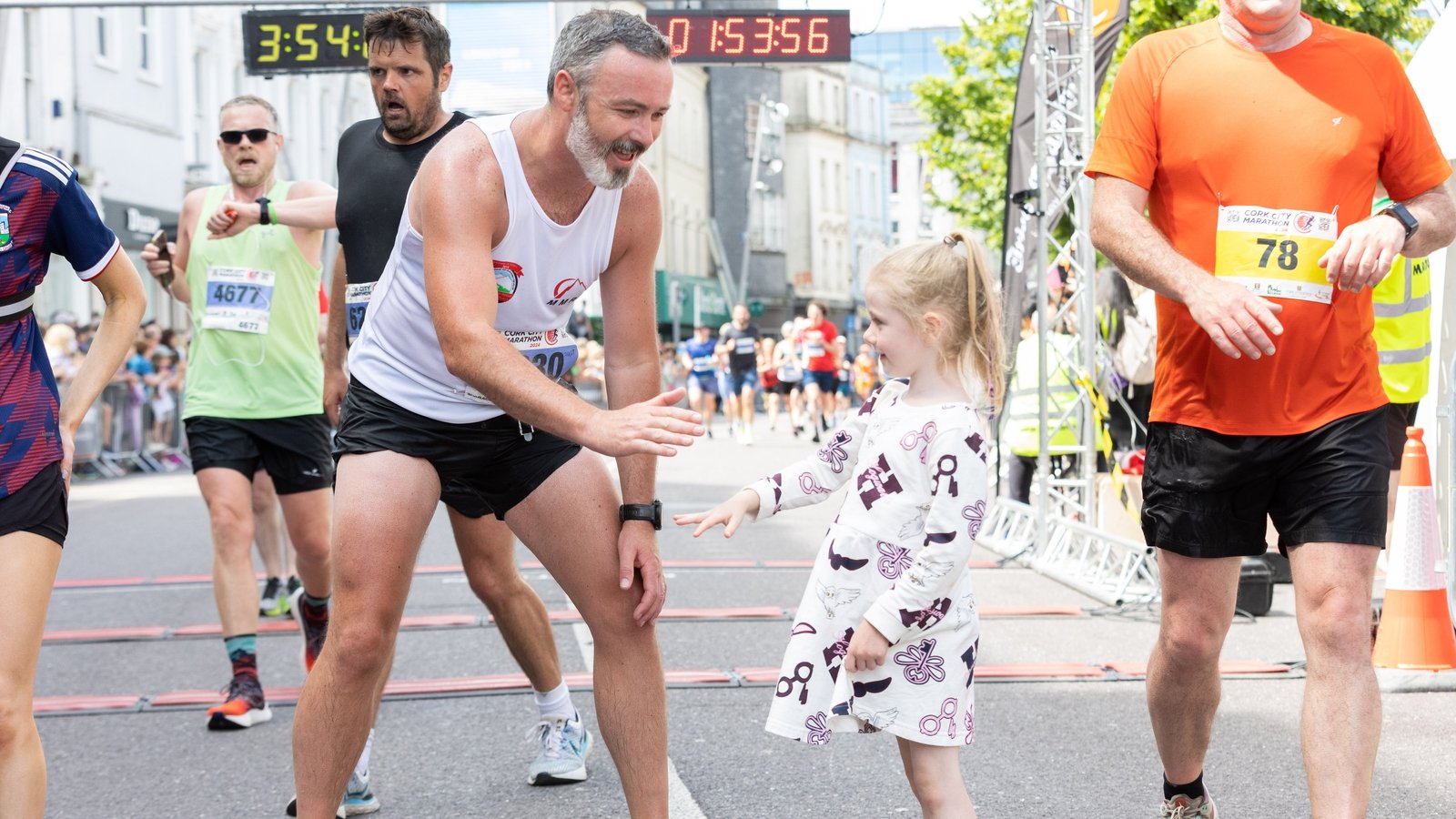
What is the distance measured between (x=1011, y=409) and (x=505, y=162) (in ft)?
26.1

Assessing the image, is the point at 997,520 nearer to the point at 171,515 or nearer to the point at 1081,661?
the point at 1081,661

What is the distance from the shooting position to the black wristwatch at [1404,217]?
3811 mm

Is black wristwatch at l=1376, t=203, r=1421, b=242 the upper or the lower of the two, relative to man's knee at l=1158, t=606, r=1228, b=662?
upper

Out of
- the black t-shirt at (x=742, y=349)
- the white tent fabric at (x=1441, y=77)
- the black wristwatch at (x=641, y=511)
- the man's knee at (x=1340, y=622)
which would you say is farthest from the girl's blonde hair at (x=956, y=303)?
the black t-shirt at (x=742, y=349)

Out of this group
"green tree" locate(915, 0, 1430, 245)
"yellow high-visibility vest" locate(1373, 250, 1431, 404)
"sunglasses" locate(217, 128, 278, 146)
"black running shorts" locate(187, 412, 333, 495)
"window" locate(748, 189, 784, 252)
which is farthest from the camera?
"window" locate(748, 189, 784, 252)

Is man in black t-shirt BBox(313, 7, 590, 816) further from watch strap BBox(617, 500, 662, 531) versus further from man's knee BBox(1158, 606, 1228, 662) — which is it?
man's knee BBox(1158, 606, 1228, 662)

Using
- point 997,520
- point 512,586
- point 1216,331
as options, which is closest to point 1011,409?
point 997,520

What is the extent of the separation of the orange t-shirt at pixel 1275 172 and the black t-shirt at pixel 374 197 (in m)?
2.04

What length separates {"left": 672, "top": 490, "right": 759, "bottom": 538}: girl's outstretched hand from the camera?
3643mm

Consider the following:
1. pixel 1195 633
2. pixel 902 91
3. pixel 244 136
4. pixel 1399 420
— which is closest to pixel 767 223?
pixel 902 91

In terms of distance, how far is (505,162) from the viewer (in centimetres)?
375

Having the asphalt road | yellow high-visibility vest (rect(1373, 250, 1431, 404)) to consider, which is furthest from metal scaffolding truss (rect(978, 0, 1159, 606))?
yellow high-visibility vest (rect(1373, 250, 1431, 404))

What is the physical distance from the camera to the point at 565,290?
396 cm

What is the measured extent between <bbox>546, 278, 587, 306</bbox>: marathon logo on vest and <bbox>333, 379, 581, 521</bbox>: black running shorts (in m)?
0.29
